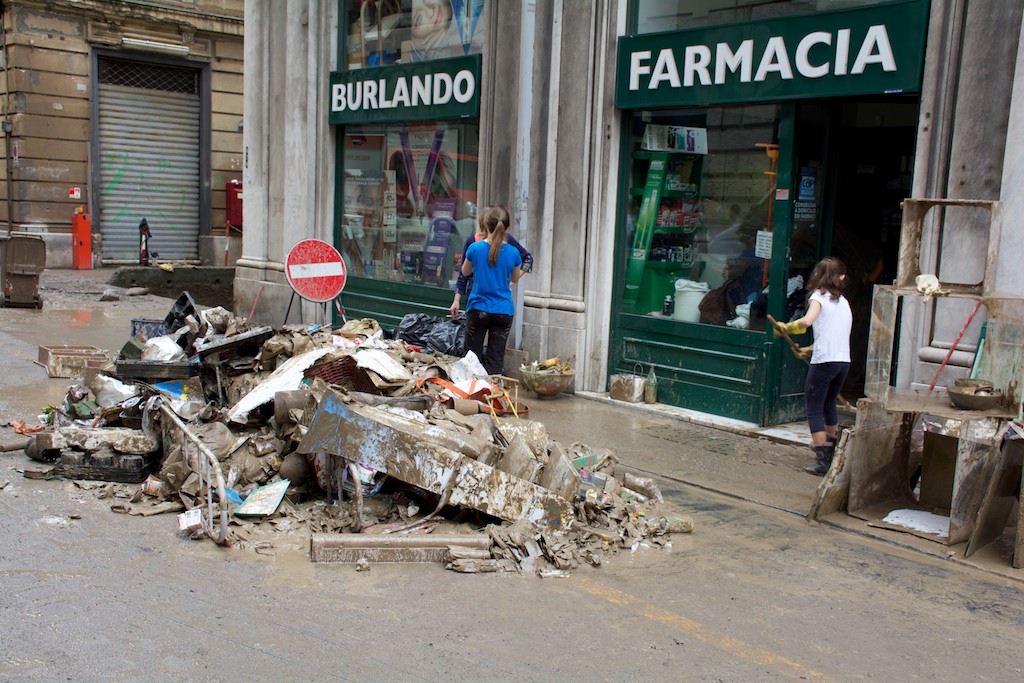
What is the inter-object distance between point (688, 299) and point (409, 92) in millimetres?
4570

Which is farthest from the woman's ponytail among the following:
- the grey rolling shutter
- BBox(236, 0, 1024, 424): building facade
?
the grey rolling shutter

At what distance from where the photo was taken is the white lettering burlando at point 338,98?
12.8 meters

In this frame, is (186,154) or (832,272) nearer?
(832,272)

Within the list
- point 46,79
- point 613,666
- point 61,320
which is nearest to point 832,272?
point 613,666

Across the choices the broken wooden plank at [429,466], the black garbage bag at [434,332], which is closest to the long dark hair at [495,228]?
the black garbage bag at [434,332]

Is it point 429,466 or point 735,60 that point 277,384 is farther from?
point 735,60

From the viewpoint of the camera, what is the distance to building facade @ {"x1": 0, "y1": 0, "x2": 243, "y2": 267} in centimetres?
2147

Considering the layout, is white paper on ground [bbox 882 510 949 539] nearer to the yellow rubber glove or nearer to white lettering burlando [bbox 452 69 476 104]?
the yellow rubber glove

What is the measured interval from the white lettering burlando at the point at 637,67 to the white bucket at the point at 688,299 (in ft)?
6.21

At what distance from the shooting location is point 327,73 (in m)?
13.1

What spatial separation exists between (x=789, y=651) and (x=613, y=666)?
842 millimetres

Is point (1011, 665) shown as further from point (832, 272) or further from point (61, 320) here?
point (61, 320)

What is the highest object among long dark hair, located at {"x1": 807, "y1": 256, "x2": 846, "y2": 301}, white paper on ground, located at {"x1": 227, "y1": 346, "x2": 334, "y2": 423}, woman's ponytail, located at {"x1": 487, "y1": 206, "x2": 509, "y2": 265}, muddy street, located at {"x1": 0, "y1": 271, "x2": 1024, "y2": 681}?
woman's ponytail, located at {"x1": 487, "y1": 206, "x2": 509, "y2": 265}

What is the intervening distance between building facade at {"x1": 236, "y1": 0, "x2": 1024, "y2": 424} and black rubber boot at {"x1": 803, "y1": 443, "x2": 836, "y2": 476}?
2.41ft
